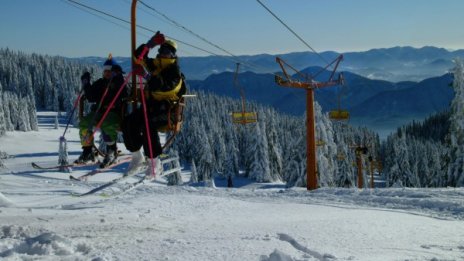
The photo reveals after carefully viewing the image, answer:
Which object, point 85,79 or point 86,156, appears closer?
point 85,79

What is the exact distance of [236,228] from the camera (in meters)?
7.41

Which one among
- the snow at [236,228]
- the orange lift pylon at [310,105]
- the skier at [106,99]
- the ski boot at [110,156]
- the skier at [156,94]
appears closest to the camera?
the snow at [236,228]

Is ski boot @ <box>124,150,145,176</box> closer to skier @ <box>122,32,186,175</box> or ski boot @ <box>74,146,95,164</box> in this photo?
skier @ <box>122,32,186,175</box>

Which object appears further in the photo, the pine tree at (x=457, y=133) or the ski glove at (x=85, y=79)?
the pine tree at (x=457, y=133)

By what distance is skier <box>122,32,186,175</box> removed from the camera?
8094 mm

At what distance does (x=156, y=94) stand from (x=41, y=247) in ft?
11.5

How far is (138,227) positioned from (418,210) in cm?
689

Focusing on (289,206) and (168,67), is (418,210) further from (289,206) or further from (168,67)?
(168,67)

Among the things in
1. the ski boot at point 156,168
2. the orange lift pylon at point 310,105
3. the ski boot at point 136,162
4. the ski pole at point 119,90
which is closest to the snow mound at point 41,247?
the ski pole at point 119,90

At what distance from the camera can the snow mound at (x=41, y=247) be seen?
5.29 metres

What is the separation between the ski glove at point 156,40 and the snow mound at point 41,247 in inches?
134

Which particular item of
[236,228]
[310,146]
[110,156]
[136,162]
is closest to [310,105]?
[310,146]

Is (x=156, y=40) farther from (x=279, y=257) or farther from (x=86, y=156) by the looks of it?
(x=279, y=257)

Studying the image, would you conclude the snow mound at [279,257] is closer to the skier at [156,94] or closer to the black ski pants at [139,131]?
the skier at [156,94]
